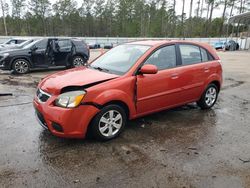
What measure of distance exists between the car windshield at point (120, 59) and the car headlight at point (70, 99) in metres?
0.92

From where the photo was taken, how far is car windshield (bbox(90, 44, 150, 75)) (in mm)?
4535

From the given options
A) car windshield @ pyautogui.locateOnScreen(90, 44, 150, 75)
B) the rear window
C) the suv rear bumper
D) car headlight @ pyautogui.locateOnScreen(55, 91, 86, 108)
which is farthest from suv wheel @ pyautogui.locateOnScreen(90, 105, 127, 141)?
the rear window

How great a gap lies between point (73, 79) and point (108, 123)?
0.92 meters

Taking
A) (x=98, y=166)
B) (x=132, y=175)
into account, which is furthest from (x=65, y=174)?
(x=132, y=175)

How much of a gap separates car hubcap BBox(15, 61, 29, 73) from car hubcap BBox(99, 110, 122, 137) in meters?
7.61

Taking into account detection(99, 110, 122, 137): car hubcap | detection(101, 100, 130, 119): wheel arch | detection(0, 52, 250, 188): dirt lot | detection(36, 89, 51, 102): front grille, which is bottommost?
detection(0, 52, 250, 188): dirt lot

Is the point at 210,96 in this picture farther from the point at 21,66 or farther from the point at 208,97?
the point at 21,66

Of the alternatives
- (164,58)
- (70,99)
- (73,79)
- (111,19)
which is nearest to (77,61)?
(164,58)

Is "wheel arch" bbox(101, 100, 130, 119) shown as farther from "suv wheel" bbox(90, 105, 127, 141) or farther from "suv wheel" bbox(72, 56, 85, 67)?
"suv wheel" bbox(72, 56, 85, 67)

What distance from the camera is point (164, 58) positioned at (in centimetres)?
493

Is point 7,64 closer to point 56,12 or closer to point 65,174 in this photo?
point 65,174

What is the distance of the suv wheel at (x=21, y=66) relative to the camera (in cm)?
1029

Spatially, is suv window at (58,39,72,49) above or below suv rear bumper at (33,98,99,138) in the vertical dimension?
above

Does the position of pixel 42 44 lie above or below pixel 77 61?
above
